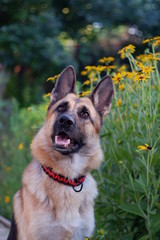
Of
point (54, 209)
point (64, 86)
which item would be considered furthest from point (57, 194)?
point (64, 86)

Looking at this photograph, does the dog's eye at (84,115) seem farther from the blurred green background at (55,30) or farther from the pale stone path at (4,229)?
the blurred green background at (55,30)

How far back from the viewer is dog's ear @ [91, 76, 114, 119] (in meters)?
3.30

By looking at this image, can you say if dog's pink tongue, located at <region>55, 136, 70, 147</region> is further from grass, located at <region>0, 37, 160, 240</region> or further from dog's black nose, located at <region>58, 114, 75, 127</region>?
grass, located at <region>0, 37, 160, 240</region>

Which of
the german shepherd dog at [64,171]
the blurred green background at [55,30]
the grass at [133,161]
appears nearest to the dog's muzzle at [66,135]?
the german shepherd dog at [64,171]

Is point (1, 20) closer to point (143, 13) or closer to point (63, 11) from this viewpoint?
point (63, 11)

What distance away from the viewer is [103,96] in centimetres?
337

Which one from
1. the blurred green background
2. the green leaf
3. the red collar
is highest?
the blurred green background

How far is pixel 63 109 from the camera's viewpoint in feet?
10.5

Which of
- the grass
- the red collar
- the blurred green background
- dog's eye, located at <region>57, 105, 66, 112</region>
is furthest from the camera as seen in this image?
the blurred green background

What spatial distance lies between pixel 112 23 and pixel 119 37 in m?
1.90

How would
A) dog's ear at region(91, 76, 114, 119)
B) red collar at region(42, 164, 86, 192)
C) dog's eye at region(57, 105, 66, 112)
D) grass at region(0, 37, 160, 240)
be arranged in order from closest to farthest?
1. grass at region(0, 37, 160, 240)
2. red collar at region(42, 164, 86, 192)
3. dog's eye at region(57, 105, 66, 112)
4. dog's ear at region(91, 76, 114, 119)

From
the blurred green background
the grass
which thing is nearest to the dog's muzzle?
the grass

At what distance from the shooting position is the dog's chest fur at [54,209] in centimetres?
279

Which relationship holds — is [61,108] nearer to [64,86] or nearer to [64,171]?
[64,86]
